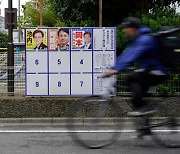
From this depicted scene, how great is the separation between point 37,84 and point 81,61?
4.11 feet

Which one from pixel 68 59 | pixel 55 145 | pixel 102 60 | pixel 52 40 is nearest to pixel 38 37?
pixel 52 40

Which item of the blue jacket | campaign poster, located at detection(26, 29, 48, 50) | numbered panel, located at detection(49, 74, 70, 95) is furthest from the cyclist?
campaign poster, located at detection(26, 29, 48, 50)

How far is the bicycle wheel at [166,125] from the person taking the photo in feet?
21.6

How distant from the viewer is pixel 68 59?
1155 centimetres

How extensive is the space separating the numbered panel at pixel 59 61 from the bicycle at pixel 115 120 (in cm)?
458

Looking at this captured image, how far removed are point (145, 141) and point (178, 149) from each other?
58 cm

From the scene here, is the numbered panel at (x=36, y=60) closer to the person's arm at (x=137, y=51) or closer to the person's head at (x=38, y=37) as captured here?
the person's head at (x=38, y=37)

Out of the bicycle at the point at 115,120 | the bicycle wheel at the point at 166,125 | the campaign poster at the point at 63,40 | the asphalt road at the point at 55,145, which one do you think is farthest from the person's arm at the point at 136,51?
the campaign poster at the point at 63,40

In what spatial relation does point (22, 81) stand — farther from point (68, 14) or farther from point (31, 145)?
point (68, 14)

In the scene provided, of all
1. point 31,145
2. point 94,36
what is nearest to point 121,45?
point 94,36

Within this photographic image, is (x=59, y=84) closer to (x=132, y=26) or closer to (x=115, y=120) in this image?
(x=115, y=120)

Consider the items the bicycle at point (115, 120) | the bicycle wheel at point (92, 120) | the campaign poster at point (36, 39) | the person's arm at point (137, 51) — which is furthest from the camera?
the campaign poster at point (36, 39)

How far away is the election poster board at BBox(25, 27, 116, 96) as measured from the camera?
37.9 ft

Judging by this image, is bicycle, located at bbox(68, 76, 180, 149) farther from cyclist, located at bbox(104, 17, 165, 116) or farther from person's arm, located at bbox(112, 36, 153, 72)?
person's arm, located at bbox(112, 36, 153, 72)
